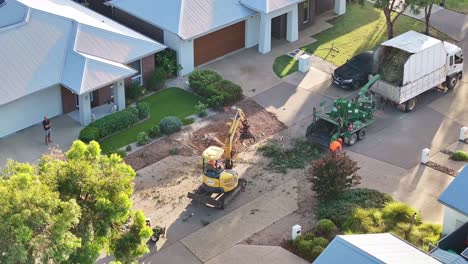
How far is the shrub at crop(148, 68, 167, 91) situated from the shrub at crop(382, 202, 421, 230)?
16566 millimetres

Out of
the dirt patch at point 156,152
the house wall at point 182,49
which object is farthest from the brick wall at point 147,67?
the dirt patch at point 156,152

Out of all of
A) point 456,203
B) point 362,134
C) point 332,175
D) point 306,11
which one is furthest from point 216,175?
point 306,11

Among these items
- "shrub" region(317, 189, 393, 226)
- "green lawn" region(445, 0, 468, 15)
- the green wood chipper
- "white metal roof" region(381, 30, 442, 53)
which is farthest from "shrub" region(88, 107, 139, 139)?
"green lawn" region(445, 0, 468, 15)

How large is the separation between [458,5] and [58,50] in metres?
29.3

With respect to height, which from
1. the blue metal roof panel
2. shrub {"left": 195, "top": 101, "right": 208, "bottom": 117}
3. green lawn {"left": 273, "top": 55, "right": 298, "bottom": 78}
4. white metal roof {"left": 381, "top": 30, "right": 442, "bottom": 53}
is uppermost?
white metal roof {"left": 381, "top": 30, "right": 442, "bottom": 53}

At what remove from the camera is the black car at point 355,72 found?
4512 cm

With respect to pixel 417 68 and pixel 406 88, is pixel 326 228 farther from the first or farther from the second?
pixel 417 68

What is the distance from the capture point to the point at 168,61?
45625mm

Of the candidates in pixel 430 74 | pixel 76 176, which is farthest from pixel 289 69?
pixel 76 176

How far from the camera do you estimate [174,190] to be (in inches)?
1441

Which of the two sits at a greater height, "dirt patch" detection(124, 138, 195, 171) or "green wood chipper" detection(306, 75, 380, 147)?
"green wood chipper" detection(306, 75, 380, 147)

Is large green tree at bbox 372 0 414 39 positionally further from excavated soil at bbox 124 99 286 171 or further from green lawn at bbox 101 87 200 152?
green lawn at bbox 101 87 200 152

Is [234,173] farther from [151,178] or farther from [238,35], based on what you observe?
[238,35]

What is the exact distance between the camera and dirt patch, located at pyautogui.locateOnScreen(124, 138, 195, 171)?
1521 inches
